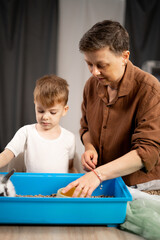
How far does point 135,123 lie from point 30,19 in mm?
3328

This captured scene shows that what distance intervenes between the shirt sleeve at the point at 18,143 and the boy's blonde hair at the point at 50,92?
A: 24cm

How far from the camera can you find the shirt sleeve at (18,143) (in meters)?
1.63

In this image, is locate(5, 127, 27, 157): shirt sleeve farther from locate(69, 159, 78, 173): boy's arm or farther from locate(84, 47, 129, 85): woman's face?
A: locate(84, 47, 129, 85): woman's face

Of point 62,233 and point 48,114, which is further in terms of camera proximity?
point 48,114

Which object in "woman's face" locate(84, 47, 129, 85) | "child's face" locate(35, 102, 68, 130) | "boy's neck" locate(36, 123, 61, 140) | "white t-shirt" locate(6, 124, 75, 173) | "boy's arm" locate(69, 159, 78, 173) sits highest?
"woman's face" locate(84, 47, 129, 85)

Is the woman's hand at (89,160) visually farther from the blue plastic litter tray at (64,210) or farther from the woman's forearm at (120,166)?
the blue plastic litter tray at (64,210)

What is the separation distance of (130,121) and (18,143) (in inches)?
28.2

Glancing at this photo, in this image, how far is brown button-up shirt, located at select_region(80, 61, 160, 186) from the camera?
4.00 ft

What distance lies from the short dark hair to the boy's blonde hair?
1.50ft

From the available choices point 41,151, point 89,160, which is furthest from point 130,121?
point 41,151

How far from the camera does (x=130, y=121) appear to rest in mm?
1374

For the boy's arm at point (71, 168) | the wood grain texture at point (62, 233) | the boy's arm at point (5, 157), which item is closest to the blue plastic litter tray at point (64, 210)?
the wood grain texture at point (62, 233)

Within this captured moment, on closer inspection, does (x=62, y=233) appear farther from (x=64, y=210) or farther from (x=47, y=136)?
(x=47, y=136)

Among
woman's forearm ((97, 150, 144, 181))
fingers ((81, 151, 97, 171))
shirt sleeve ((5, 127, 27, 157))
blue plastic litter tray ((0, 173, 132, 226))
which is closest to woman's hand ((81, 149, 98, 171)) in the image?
fingers ((81, 151, 97, 171))
